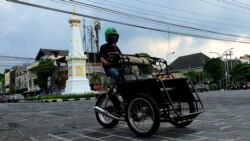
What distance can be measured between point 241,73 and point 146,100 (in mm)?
72441

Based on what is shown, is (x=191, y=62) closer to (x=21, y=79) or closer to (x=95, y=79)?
(x=95, y=79)

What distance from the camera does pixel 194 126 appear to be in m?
6.94

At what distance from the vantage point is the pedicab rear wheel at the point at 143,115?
5.73 meters

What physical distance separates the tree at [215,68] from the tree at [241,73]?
2.82 meters

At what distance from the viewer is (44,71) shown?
77.7 metres

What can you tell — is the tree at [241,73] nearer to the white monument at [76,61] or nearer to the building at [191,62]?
the building at [191,62]

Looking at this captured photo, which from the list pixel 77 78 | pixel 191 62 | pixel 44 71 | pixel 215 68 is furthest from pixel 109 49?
pixel 191 62

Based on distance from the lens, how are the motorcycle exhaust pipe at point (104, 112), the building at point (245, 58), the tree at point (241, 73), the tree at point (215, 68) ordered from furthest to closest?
the building at point (245, 58) < the tree at point (215, 68) < the tree at point (241, 73) < the motorcycle exhaust pipe at point (104, 112)

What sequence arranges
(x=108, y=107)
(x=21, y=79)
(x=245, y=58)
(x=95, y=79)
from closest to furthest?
1. (x=108, y=107)
2. (x=95, y=79)
3. (x=21, y=79)
4. (x=245, y=58)

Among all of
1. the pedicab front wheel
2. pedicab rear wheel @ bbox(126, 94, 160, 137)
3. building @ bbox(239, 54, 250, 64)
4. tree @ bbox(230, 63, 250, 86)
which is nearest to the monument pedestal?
tree @ bbox(230, 63, 250, 86)

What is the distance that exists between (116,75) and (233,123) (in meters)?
2.44

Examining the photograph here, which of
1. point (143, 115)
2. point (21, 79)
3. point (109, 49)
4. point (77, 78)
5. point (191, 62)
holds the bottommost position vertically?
point (143, 115)

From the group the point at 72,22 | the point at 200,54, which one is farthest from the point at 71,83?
the point at 200,54

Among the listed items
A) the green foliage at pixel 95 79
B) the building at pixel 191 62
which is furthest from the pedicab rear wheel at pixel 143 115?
the building at pixel 191 62
